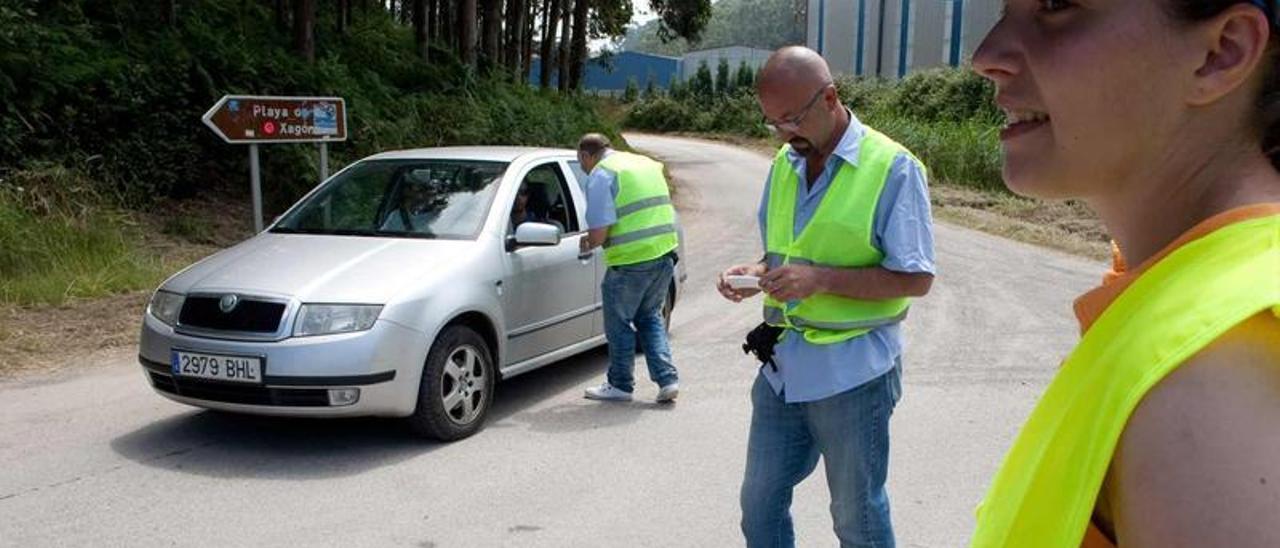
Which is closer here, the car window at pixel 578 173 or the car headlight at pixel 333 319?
the car headlight at pixel 333 319

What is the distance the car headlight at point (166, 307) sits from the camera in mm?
5406

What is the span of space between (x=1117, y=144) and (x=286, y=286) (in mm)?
4828

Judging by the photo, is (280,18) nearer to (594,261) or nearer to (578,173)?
(578,173)

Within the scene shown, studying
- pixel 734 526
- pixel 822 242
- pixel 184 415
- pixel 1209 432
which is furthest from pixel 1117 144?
pixel 184 415

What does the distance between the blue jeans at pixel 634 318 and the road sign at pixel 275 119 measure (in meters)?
4.75

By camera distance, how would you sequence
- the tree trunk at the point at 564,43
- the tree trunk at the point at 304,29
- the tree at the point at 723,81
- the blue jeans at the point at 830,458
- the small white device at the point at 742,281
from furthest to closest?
the tree at the point at 723,81
the tree trunk at the point at 564,43
the tree trunk at the point at 304,29
the small white device at the point at 742,281
the blue jeans at the point at 830,458

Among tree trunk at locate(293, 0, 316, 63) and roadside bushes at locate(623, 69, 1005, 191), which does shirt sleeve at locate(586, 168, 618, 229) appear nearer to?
roadside bushes at locate(623, 69, 1005, 191)

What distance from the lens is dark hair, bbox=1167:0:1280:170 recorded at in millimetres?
905

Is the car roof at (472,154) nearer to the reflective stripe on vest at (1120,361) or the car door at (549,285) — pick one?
the car door at (549,285)

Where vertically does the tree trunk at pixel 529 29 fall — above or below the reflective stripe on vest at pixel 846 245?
above

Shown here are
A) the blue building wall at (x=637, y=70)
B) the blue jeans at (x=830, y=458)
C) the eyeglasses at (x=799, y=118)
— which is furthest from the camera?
the blue building wall at (x=637, y=70)

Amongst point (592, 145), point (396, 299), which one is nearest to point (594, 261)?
point (592, 145)

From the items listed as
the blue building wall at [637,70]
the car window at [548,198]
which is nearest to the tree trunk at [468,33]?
the car window at [548,198]

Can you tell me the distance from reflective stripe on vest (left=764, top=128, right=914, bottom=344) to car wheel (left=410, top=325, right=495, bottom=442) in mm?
2878
